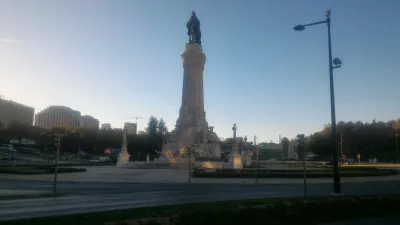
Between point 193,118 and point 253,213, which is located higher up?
point 193,118

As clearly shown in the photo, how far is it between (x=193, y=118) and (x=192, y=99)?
4.54 meters

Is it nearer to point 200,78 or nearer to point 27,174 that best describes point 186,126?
point 200,78

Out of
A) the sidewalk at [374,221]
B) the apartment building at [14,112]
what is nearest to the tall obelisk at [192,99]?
the sidewalk at [374,221]

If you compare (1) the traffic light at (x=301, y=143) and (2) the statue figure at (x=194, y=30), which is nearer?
(1) the traffic light at (x=301, y=143)

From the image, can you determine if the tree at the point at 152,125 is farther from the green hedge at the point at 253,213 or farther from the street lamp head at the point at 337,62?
the green hedge at the point at 253,213

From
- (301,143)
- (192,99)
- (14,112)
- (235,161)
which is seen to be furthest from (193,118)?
(14,112)

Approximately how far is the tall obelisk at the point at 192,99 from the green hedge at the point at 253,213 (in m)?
60.1

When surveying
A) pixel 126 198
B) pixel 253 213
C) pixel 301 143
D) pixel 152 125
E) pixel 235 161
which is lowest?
pixel 126 198

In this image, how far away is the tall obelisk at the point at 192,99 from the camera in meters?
74.2

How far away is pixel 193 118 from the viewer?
2940 inches

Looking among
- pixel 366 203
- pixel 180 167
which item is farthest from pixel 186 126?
pixel 366 203

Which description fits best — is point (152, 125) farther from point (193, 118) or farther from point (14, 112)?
point (193, 118)

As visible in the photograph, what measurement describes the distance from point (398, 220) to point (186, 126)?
209 feet

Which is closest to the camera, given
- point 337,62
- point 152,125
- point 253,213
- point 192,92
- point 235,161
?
point 253,213
